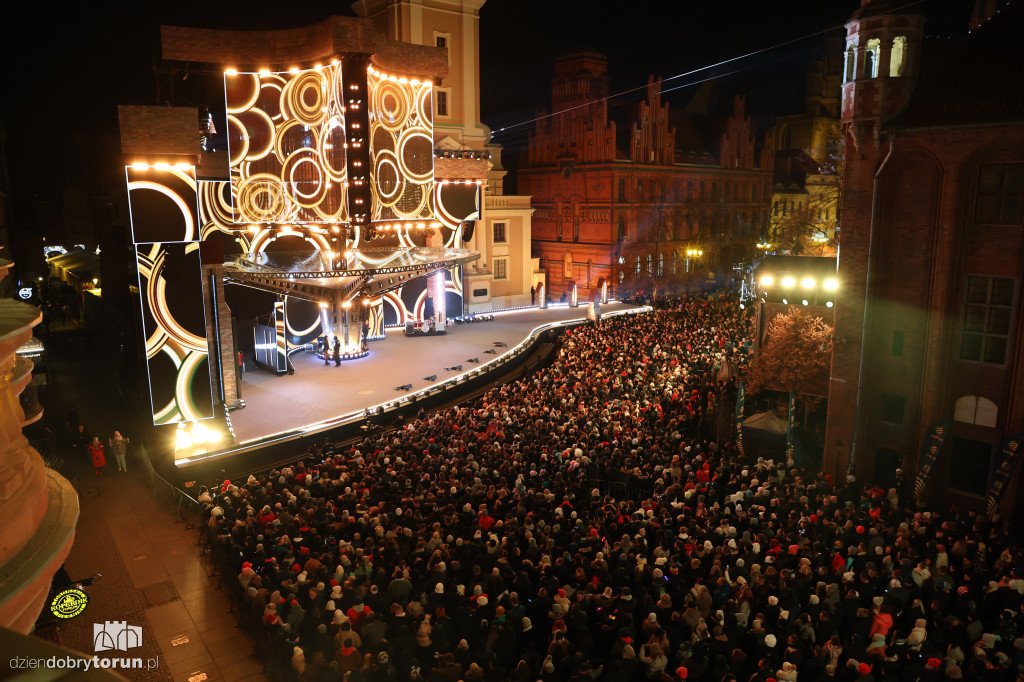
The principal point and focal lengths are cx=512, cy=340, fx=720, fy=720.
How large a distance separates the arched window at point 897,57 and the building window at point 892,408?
850cm

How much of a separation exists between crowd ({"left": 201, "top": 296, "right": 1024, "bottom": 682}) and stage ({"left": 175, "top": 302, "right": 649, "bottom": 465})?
17.9 feet

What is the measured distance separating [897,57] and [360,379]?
2103 cm

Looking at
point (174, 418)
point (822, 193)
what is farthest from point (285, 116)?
point (822, 193)

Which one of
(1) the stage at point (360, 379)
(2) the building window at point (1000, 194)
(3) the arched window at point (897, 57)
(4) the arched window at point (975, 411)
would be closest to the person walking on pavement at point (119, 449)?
(1) the stage at point (360, 379)

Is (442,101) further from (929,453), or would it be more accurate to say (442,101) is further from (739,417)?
(929,453)

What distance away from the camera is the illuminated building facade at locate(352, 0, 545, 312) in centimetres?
4091

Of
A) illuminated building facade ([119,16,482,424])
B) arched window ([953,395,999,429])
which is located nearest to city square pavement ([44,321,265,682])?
illuminated building facade ([119,16,482,424])

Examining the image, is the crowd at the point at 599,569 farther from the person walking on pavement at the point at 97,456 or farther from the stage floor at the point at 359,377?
the stage floor at the point at 359,377

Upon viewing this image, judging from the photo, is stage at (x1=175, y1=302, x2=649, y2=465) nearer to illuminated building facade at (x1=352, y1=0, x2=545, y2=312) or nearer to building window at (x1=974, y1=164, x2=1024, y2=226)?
illuminated building facade at (x1=352, y1=0, x2=545, y2=312)

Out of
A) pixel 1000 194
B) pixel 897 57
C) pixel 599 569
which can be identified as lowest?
pixel 599 569

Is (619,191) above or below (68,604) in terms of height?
above

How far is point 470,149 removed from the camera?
40.8 meters

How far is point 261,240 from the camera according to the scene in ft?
107

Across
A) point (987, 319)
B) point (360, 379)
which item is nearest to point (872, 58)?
point (987, 319)
